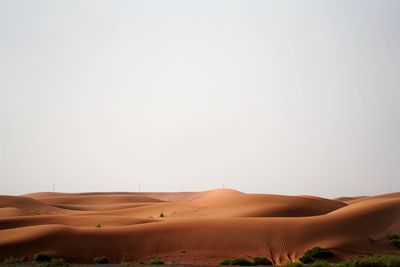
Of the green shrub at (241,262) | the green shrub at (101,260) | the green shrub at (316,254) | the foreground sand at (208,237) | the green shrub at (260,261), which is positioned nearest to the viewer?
the green shrub at (241,262)

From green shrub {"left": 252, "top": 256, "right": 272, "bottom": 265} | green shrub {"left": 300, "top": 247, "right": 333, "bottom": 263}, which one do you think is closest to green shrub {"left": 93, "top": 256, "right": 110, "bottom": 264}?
green shrub {"left": 252, "top": 256, "right": 272, "bottom": 265}

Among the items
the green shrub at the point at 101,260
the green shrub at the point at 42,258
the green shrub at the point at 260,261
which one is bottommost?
the green shrub at the point at 260,261

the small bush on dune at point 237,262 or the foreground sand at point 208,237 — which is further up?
the foreground sand at point 208,237

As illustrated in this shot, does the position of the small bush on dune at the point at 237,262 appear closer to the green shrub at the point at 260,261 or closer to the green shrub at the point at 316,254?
the green shrub at the point at 260,261

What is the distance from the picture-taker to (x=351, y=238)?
3036cm

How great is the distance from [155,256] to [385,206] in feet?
63.1

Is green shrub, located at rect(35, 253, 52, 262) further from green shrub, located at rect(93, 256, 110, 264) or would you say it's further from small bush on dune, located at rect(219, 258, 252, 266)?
small bush on dune, located at rect(219, 258, 252, 266)

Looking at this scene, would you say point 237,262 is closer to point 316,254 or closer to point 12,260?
point 316,254

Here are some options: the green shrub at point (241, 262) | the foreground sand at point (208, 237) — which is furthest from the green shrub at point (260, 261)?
the foreground sand at point (208, 237)

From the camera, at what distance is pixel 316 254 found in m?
26.6

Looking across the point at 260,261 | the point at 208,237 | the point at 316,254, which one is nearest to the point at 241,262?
the point at 260,261

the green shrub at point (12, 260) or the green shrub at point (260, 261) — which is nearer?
the green shrub at point (12, 260)

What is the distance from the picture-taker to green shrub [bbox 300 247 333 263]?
25.8 m

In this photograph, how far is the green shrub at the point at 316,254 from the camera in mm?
25828
